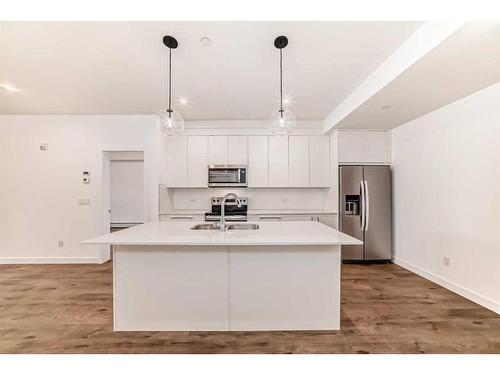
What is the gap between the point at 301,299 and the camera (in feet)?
7.36

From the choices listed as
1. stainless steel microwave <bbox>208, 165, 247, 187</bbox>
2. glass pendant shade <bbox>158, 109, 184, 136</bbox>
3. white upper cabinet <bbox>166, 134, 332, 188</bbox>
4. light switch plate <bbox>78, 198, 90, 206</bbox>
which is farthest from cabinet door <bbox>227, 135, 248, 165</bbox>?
light switch plate <bbox>78, 198, 90, 206</bbox>

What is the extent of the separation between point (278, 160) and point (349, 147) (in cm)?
124

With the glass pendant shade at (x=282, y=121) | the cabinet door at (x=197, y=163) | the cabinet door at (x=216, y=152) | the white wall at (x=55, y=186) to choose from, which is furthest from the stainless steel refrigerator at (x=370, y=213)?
the white wall at (x=55, y=186)

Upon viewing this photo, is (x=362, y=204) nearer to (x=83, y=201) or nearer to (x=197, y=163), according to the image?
(x=197, y=163)

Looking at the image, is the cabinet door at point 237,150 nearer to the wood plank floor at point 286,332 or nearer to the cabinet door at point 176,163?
the cabinet door at point 176,163

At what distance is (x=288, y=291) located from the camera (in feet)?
7.38

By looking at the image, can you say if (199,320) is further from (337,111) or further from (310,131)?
(310,131)

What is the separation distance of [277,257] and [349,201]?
2.60m

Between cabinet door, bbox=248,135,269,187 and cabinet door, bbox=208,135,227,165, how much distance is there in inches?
18.7

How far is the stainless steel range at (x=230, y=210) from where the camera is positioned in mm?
4543

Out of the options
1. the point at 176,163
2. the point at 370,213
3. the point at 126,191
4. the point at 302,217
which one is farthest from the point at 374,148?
the point at 126,191

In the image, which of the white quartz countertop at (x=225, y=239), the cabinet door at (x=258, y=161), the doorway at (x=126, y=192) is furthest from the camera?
the doorway at (x=126, y=192)

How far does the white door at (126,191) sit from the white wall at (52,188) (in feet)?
6.83
